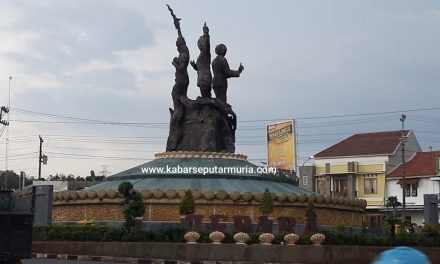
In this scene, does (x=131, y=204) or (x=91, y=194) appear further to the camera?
(x=91, y=194)

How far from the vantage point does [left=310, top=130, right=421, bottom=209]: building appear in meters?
56.8

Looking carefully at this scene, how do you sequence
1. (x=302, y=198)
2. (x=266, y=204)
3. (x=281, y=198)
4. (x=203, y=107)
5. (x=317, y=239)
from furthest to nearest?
(x=203, y=107)
(x=302, y=198)
(x=281, y=198)
(x=266, y=204)
(x=317, y=239)

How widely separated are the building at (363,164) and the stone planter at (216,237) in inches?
1478

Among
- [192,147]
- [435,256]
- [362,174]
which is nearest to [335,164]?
[362,174]

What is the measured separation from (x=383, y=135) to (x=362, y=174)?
14.2 feet

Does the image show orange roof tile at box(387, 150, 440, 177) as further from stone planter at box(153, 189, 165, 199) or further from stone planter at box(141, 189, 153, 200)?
stone planter at box(141, 189, 153, 200)

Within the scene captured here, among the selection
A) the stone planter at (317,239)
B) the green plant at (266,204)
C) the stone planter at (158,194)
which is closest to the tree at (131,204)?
the stone planter at (158,194)

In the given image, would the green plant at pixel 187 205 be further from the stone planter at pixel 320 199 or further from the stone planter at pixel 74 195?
the stone planter at pixel 320 199

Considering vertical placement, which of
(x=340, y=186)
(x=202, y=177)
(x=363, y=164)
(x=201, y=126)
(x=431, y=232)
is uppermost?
(x=363, y=164)

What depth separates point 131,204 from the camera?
75.0 feet

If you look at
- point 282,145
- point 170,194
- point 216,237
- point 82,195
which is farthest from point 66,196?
point 282,145

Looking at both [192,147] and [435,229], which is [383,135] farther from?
[435,229]

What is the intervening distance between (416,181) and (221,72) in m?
27.9

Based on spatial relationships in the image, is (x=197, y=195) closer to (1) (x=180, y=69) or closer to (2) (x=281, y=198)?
(2) (x=281, y=198)
